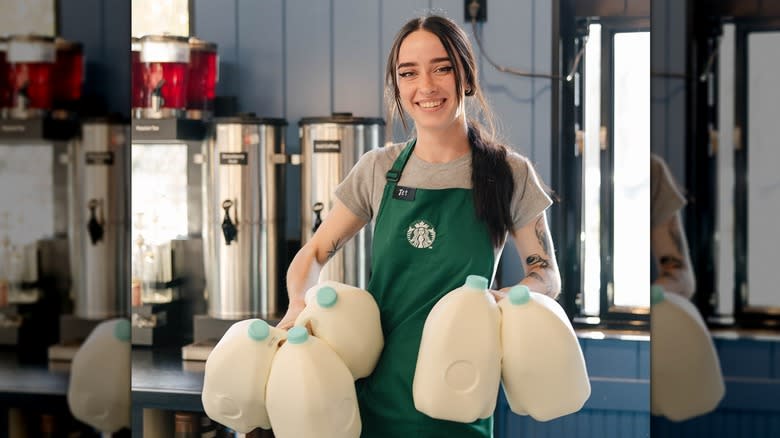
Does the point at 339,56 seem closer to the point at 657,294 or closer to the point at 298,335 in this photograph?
the point at 298,335

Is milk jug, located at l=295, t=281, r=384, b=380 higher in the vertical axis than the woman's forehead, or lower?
lower

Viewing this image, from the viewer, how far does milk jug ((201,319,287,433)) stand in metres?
1.31

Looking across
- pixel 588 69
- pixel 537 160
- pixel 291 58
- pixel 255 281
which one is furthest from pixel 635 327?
pixel 291 58

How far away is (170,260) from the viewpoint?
2.76 m

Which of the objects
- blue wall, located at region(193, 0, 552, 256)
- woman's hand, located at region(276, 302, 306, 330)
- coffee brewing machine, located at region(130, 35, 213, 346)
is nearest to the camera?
woman's hand, located at region(276, 302, 306, 330)

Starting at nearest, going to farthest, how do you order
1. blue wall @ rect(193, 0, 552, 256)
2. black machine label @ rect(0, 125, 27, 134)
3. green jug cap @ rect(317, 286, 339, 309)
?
black machine label @ rect(0, 125, 27, 134) → green jug cap @ rect(317, 286, 339, 309) → blue wall @ rect(193, 0, 552, 256)

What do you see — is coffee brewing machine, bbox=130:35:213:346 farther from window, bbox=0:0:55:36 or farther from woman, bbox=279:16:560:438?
window, bbox=0:0:55:36

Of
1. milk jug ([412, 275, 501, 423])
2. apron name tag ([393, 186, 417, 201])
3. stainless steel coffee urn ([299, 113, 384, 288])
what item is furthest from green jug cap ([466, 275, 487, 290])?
stainless steel coffee urn ([299, 113, 384, 288])

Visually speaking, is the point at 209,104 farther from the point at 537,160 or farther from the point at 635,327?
the point at 635,327

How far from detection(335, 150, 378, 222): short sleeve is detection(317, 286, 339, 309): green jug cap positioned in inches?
11.5

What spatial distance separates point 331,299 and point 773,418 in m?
1.05

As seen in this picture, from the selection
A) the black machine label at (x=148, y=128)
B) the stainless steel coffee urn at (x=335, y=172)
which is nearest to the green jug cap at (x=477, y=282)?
the stainless steel coffee urn at (x=335, y=172)

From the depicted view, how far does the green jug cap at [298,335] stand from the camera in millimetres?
1288

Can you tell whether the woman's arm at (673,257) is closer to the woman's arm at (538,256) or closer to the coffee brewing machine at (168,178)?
the woman's arm at (538,256)
